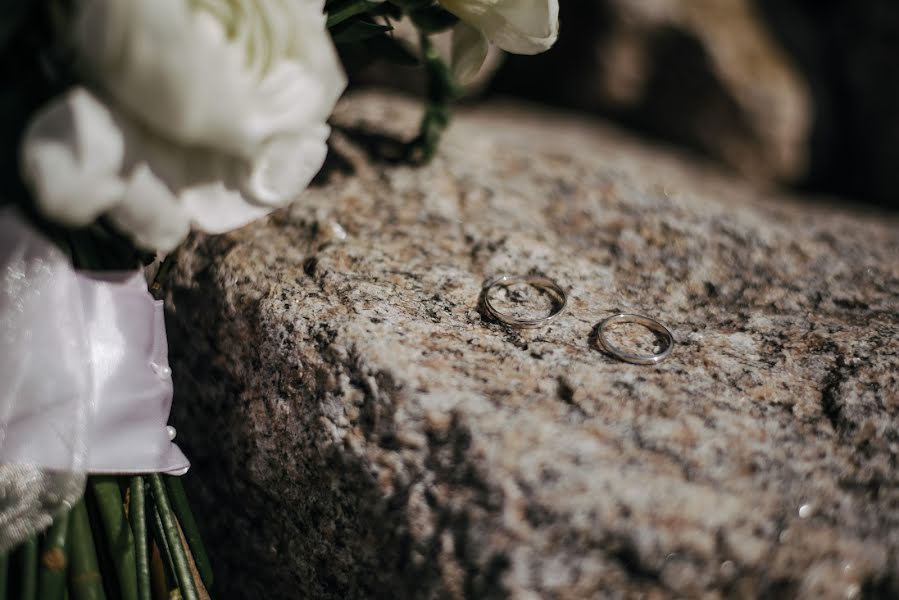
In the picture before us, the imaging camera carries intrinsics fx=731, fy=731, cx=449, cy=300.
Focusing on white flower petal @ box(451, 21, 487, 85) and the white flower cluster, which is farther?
white flower petal @ box(451, 21, 487, 85)

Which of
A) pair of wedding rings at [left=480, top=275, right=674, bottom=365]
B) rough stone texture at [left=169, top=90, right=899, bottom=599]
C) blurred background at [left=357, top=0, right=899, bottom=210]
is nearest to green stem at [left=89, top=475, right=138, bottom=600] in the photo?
rough stone texture at [left=169, top=90, right=899, bottom=599]

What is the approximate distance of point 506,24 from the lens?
1.26m

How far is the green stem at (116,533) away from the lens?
1189 mm

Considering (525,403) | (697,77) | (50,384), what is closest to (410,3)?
(525,403)

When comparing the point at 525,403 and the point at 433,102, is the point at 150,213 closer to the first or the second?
the point at 525,403

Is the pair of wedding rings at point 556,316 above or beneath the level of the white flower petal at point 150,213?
beneath

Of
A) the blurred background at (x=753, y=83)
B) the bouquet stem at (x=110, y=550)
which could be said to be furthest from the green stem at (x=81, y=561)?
the blurred background at (x=753, y=83)

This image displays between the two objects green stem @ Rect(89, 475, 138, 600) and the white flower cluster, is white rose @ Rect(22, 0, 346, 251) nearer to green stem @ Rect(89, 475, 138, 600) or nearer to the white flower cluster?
the white flower cluster

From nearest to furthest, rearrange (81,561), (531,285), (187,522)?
1. (81,561)
2. (187,522)
3. (531,285)

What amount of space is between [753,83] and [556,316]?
234 cm

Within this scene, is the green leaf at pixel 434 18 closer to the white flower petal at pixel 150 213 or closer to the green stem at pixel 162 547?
the white flower petal at pixel 150 213

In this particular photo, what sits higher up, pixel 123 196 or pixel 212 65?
pixel 212 65

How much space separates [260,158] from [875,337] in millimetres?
1201

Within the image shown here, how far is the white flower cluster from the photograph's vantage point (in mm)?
858
